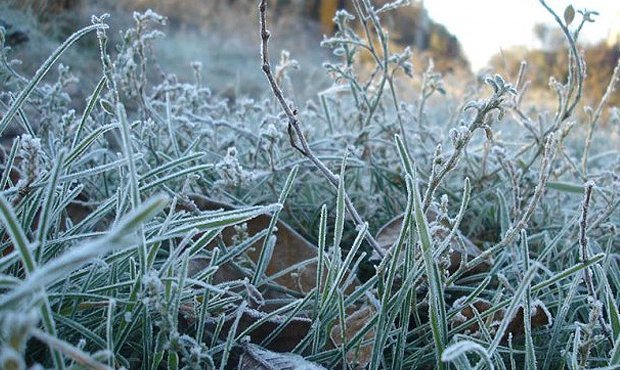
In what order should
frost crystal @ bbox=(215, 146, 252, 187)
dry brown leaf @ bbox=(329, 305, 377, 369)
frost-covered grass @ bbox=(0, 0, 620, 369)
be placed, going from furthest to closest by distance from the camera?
frost crystal @ bbox=(215, 146, 252, 187)
dry brown leaf @ bbox=(329, 305, 377, 369)
frost-covered grass @ bbox=(0, 0, 620, 369)

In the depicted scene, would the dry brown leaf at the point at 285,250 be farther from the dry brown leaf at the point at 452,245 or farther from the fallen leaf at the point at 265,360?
the fallen leaf at the point at 265,360

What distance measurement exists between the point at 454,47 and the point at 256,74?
4.59m

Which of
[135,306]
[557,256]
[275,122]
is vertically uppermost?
[275,122]

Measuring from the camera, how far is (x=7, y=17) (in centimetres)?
188

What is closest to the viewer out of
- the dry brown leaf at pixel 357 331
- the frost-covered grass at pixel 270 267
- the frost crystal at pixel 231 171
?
the frost-covered grass at pixel 270 267

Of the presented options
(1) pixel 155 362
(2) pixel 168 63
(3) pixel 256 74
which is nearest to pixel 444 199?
(1) pixel 155 362

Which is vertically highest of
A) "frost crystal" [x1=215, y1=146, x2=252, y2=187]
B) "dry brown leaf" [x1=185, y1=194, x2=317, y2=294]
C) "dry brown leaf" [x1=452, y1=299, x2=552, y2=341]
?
"frost crystal" [x1=215, y1=146, x2=252, y2=187]

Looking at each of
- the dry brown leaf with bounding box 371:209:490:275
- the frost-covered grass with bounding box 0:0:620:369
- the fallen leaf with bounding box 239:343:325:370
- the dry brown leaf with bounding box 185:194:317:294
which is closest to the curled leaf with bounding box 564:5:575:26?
the frost-covered grass with bounding box 0:0:620:369

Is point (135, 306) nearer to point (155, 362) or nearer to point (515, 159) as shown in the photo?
point (155, 362)

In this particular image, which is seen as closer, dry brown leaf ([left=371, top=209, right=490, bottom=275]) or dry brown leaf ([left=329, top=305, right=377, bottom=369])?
dry brown leaf ([left=329, top=305, right=377, bottom=369])

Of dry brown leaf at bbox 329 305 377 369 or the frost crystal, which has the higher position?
the frost crystal

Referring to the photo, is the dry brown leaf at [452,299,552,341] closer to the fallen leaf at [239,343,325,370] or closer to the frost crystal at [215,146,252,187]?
the fallen leaf at [239,343,325,370]

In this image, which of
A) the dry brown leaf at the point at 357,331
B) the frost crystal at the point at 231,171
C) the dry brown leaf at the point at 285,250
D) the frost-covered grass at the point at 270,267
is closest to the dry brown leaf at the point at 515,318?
the frost-covered grass at the point at 270,267

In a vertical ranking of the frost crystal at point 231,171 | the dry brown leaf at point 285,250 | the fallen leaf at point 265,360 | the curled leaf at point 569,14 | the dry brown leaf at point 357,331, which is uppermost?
the curled leaf at point 569,14
